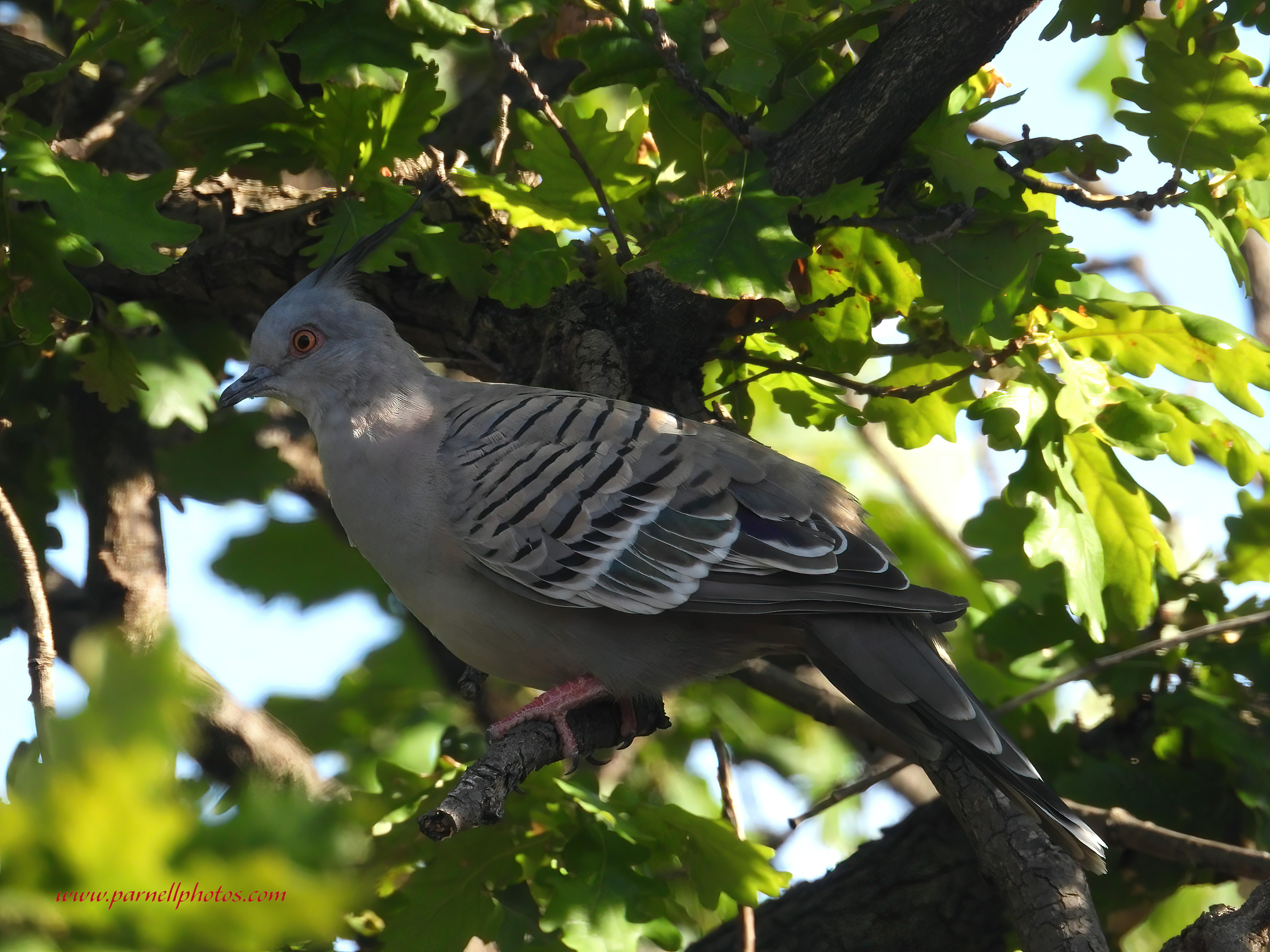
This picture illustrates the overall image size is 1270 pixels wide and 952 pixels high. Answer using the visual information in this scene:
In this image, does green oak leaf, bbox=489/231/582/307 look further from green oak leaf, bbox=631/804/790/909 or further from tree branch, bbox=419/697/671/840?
green oak leaf, bbox=631/804/790/909

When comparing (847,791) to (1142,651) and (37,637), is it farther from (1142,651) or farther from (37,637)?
(37,637)

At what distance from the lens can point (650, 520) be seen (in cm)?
291

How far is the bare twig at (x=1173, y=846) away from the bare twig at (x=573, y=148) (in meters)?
1.96

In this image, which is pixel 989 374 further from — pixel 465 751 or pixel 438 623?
pixel 465 751

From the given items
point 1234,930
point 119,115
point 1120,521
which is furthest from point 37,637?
point 1120,521

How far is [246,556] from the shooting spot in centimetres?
516

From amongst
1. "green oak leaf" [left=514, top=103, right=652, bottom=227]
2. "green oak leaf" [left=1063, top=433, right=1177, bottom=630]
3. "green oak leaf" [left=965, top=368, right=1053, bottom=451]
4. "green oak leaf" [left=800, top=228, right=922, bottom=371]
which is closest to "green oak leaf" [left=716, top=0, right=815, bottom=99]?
"green oak leaf" [left=514, top=103, right=652, bottom=227]

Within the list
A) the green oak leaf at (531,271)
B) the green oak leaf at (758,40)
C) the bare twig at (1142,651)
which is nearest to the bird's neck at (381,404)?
the green oak leaf at (531,271)

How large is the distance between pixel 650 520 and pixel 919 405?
1.21 meters

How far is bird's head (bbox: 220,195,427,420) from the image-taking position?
3488 millimetres

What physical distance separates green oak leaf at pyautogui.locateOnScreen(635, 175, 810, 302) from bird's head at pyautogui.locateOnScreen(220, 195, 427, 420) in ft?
3.31

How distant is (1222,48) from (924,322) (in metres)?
1.03

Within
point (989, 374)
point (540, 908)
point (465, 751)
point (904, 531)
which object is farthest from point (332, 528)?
point (989, 374)

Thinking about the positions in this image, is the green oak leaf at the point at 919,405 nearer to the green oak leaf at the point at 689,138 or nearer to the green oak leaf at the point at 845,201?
the green oak leaf at the point at 845,201
